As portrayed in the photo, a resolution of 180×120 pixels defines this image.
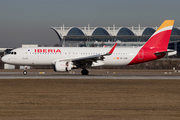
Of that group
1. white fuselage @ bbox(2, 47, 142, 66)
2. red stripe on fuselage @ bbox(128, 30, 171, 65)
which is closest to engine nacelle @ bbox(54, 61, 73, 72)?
white fuselage @ bbox(2, 47, 142, 66)

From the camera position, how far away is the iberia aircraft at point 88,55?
3884 centimetres

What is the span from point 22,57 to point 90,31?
134776mm

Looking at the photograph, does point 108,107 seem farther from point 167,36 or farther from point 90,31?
point 90,31

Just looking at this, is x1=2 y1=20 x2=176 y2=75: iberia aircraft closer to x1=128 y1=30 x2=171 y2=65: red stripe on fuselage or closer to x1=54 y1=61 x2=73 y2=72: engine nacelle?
x1=128 y1=30 x2=171 y2=65: red stripe on fuselage

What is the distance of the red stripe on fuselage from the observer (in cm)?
4009

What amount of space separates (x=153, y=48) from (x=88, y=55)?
969 centimetres

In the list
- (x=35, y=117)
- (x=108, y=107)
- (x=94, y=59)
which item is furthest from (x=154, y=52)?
(x=35, y=117)

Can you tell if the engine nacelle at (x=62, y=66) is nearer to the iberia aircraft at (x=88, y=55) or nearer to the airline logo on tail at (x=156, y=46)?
the iberia aircraft at (x=88, y=55)

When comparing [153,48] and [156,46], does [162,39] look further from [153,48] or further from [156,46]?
[153,48]

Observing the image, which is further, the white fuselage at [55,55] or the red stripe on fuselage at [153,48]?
the red stripe on fuselage at [153,48]

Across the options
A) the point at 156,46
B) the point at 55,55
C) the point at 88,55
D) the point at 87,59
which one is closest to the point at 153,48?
the point at 156,46

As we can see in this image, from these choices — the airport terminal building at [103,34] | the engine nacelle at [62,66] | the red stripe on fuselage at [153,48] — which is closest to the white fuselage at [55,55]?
the red stripe on fuselage at [153,48]

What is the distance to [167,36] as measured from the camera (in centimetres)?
4084

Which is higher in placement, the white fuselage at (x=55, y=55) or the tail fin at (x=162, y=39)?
the tail fin at (x=162, y=39)
